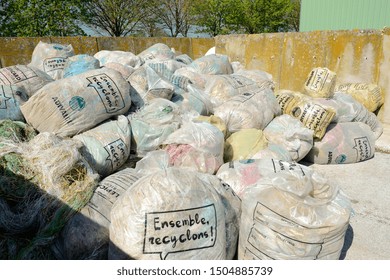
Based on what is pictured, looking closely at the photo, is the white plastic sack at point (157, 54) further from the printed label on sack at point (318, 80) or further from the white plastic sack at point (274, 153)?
the white plastic sack at point (274, 153)

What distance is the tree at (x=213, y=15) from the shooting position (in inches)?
799

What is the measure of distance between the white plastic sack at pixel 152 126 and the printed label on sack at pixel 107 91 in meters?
0.20

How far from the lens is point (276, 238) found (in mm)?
A: 1604

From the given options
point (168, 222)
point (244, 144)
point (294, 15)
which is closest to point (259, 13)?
point (294, 15)

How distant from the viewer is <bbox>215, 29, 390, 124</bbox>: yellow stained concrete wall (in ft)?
13.4

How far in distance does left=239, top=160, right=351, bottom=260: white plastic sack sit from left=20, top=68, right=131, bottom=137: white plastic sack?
1.64 m

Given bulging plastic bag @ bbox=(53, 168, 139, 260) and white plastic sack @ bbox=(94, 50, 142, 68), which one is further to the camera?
white plastic sack @ bbox=(94, 50, 142, 68)

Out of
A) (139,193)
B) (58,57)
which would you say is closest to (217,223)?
(139,193)

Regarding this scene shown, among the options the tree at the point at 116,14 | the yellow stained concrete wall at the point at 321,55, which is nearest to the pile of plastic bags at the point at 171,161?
the yellow stained concrete wall at the point at 321,55

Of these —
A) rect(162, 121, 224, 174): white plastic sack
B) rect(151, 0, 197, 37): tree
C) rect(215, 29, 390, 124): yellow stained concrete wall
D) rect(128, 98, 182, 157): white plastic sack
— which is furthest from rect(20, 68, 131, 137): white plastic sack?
rect(151, 0, 197, 37): tree

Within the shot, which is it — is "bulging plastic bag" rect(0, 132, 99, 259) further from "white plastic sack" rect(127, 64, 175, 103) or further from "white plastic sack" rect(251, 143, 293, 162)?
"white plastic sack" rect(251, 143, 293, 162)

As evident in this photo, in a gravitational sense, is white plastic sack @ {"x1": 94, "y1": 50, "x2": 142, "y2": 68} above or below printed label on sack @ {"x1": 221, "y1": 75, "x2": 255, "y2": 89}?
above
